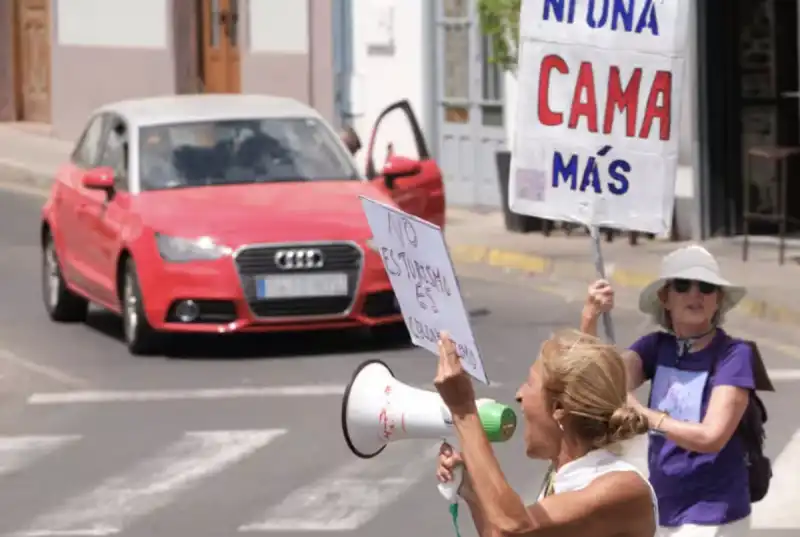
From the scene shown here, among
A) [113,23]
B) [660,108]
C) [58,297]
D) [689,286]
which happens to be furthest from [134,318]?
[113,23]

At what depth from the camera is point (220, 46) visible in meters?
29.3

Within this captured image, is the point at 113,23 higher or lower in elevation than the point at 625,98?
lower

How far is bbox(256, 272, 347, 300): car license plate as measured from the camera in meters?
13.7

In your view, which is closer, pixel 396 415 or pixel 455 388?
pixel 455 388

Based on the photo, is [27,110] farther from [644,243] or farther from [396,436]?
[396,436]

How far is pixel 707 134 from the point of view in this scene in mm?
19734

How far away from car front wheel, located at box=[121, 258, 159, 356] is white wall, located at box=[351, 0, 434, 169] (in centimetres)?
954

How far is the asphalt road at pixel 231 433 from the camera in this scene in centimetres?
981

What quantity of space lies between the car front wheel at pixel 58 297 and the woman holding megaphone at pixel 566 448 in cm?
1119

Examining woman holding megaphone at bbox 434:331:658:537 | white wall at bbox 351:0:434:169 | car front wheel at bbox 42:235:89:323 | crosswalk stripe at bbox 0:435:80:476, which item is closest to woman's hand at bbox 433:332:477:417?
woman holding megaphone at bbox 434:331:658:537

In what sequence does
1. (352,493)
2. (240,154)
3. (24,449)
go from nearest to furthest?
1. (352,493)
2. (24,449)
3. (240,154)

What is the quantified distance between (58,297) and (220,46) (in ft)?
44.7

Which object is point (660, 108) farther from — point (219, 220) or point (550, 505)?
point (219, 220)

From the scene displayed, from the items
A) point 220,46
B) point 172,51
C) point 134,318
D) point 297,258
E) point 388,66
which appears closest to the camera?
point 297,258
